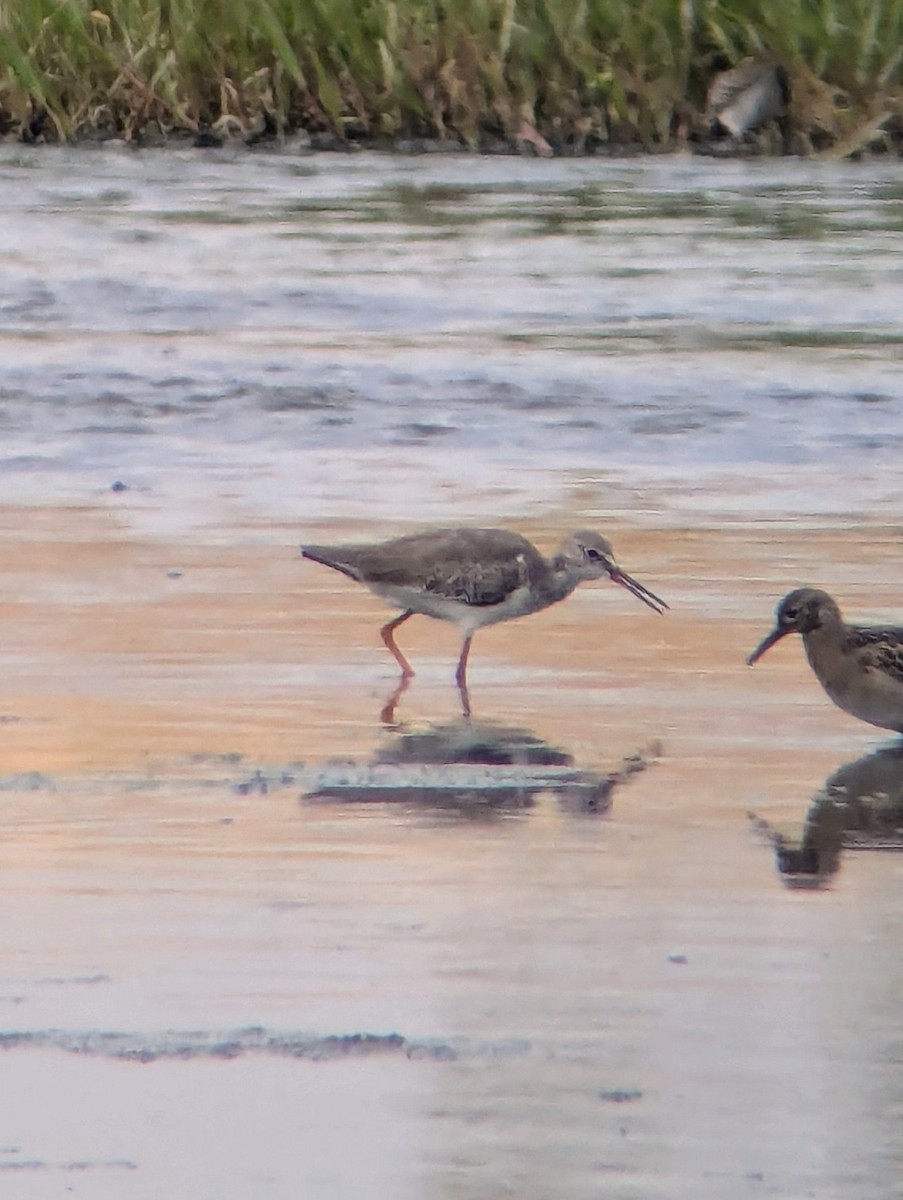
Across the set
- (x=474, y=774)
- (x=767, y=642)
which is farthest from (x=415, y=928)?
(x=767, y=642)

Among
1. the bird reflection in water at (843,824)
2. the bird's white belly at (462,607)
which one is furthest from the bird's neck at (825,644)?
the bird's white belly at (462,607)

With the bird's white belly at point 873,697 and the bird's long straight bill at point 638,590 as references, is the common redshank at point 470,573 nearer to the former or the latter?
the bird's long straight bill at point 638,590

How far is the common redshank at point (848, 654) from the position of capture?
24.1 ft

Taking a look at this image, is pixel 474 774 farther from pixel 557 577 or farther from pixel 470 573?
pixel 557 577

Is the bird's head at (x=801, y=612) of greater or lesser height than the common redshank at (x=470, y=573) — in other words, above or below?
above

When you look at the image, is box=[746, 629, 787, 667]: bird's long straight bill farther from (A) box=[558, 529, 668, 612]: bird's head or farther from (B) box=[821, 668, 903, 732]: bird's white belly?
(A) box=[558, 529, 668, 612]: bird's head

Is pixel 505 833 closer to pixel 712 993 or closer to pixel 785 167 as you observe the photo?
pixel 712 993

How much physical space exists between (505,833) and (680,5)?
48.5 ft

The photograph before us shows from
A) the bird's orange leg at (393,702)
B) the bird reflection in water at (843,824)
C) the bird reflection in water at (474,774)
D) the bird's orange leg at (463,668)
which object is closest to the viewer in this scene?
the bird reflection in water at (843,824)

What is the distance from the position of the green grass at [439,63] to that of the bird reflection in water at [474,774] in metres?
13.4

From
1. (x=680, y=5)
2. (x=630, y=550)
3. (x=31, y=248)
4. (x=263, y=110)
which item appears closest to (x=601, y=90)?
(x=680, y=5)

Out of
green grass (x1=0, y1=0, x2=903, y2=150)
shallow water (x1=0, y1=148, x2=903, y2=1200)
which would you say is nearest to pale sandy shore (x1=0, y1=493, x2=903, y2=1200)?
shallow water (x1=0, y1=148, x2=903, y2=1200)

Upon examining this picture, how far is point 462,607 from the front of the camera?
823cm

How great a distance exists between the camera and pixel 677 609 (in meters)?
8.59
